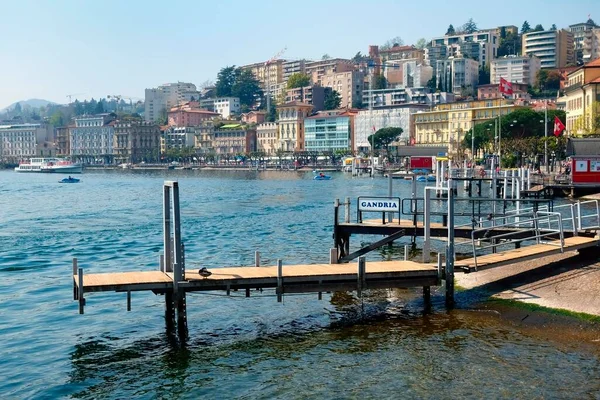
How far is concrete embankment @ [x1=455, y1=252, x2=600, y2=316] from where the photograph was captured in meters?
24.7

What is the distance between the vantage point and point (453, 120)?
18088 cm

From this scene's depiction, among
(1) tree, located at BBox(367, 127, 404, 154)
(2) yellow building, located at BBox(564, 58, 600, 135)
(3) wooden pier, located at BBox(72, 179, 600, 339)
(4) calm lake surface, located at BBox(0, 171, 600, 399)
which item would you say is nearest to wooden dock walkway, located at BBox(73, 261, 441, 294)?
(3) wooden pier, located at BBox(72, 179, 600, 339)

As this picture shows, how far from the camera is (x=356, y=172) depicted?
164 metres

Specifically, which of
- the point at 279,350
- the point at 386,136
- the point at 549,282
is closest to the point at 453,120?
the point at 386,136

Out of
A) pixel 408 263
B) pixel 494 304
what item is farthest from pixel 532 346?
pixel 408 263

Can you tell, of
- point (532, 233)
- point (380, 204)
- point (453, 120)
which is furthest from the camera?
point (453, 120)

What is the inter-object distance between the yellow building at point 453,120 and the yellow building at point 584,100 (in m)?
41.7

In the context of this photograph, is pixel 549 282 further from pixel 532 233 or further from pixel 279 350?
pixel 279 350

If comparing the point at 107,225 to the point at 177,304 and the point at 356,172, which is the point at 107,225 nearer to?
the point at 177,304

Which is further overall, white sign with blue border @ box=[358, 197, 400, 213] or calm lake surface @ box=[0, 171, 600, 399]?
white sign with blue border @ box=[358, 197, 400, 213]

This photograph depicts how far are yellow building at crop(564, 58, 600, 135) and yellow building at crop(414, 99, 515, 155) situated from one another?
41671 mm

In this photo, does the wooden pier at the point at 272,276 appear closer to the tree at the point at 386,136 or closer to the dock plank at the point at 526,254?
the dock plank at the point at 526,254

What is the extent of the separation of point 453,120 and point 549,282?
518ft

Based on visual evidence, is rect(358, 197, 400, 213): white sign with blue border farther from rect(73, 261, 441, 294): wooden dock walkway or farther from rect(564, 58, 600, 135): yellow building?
rect(564, 58, 600, 135): yellow building
